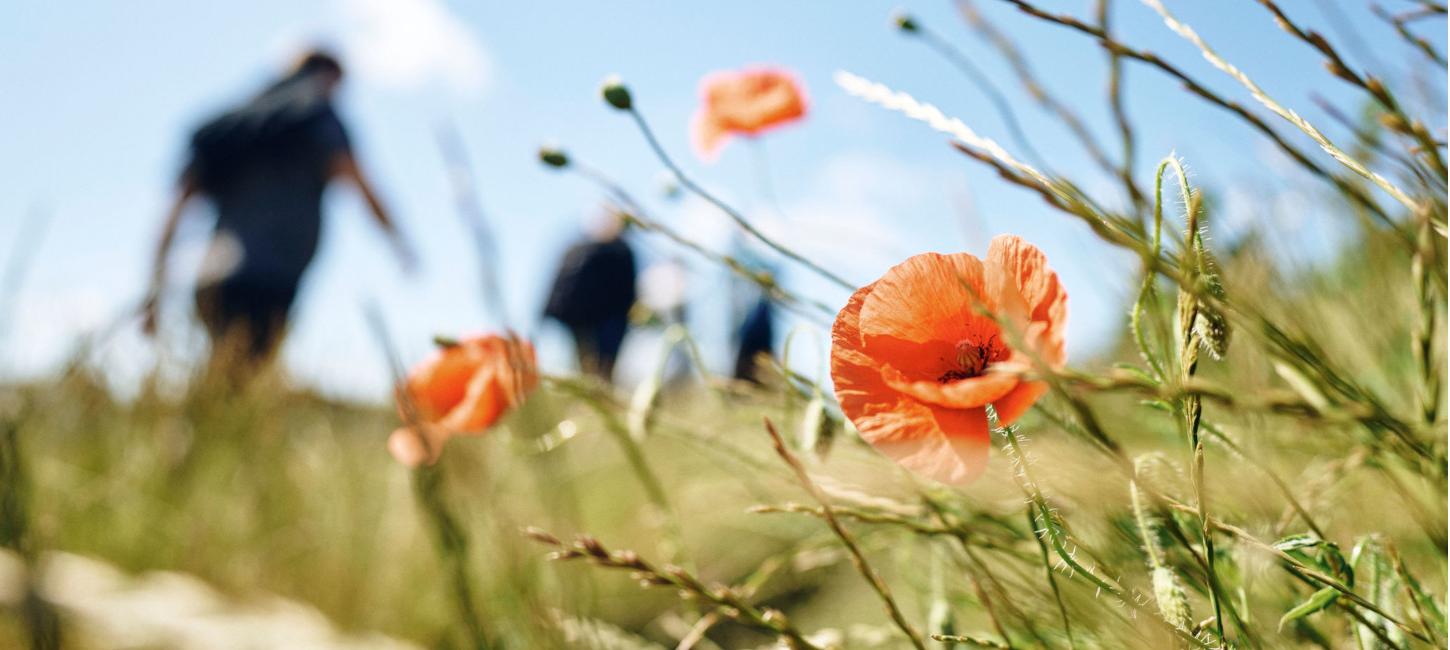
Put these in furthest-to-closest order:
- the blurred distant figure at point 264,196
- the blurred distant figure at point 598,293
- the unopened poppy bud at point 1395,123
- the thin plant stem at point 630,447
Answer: the blurred distant figure at point 598,293 < the blurred distant figure at point 264,196 < the thin plant stem at point 630,447 < the unopened poppy bud at point 1395,123

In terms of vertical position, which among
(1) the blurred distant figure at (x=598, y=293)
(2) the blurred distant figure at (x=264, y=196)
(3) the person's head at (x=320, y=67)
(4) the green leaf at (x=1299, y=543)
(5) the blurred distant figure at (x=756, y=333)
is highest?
(4) the green leaf at (x=1299, y=543)

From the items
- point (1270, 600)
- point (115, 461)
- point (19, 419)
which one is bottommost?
point (115, 461)

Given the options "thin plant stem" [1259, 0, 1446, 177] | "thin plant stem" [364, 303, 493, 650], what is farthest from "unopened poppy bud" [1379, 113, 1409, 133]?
"thin plant stem" [364, 303, 493, 650]

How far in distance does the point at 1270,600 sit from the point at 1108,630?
0.79 ft

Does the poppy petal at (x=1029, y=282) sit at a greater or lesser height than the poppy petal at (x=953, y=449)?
greater

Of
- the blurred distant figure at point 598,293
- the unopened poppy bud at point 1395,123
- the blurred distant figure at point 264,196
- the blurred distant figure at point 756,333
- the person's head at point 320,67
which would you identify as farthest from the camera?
the blurred distant figure at point 756,333

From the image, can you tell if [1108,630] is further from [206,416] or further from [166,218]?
[166,218]

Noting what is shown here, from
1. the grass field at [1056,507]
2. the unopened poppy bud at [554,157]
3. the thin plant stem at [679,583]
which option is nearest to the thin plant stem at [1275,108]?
the grass field at [1056,507]

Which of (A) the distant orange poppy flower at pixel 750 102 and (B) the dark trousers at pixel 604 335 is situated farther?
(B) the dark trousers at pixel 604 335

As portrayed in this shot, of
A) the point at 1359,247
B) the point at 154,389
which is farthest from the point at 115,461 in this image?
the point at 1359,247

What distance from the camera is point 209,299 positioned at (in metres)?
3.63

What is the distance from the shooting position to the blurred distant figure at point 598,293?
4.54 meters

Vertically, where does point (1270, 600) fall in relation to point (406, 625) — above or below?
above

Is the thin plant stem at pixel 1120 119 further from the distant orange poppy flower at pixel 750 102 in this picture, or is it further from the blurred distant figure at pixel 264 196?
the blurred distant figure at pixel 264 196
